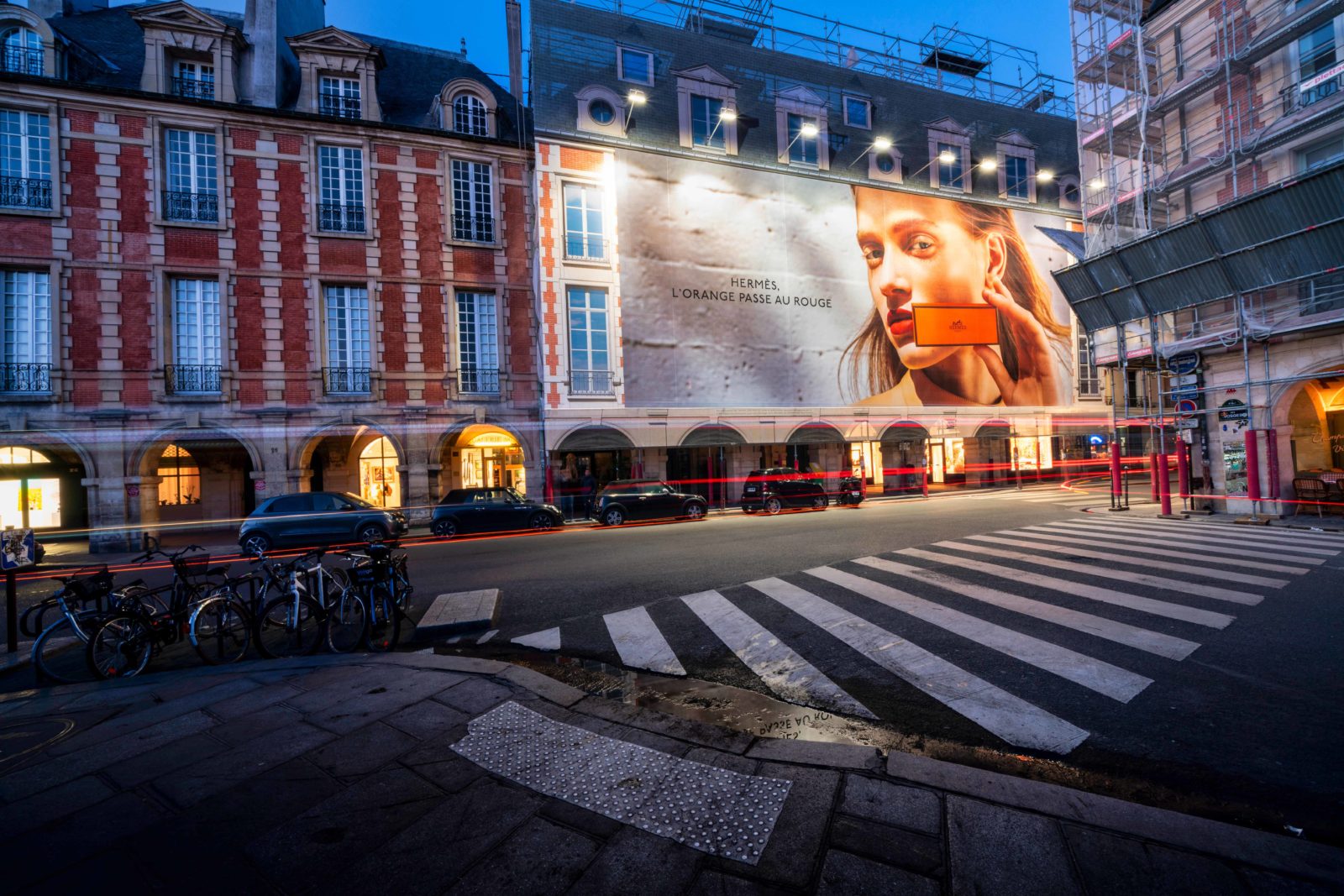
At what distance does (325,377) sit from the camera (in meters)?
18.6

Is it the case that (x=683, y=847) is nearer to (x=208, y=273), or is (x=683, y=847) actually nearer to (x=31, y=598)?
(x=31, y=598)

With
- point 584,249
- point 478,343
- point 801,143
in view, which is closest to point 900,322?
point 801,143

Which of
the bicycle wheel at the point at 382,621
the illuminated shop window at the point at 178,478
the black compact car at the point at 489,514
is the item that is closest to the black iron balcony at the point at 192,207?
the illuminated shop window at the point at 178,478

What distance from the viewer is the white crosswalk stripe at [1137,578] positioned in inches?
253

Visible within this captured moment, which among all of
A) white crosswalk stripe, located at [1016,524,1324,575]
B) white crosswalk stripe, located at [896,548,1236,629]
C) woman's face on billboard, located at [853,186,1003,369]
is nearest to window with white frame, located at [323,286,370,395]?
white crosswalk stripe, located at [896,548,1236,629]

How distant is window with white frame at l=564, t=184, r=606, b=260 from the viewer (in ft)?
67.5

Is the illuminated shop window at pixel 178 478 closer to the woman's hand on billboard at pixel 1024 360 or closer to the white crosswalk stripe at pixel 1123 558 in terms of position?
the white crosswalk stripe at pixel 1123 558

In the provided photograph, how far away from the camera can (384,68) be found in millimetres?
21047

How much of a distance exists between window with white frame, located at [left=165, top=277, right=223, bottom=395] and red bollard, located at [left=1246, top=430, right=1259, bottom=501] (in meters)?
28.2

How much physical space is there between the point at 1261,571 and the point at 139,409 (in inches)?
1020

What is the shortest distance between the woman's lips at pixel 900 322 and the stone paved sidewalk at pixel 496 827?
2449 centimetres

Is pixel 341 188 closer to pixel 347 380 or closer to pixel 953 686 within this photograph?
pixel 347 380

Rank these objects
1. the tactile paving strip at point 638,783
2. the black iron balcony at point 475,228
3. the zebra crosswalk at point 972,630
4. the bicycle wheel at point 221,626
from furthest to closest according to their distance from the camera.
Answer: the black iron balcony at point 475,228 → the bicycle wheel at point 221,626 → the zebra crosswalk at point 972,630 → the tactile paving strip at point 638,783

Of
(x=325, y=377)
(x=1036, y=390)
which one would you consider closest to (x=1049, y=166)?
(x=1036, y=390)
